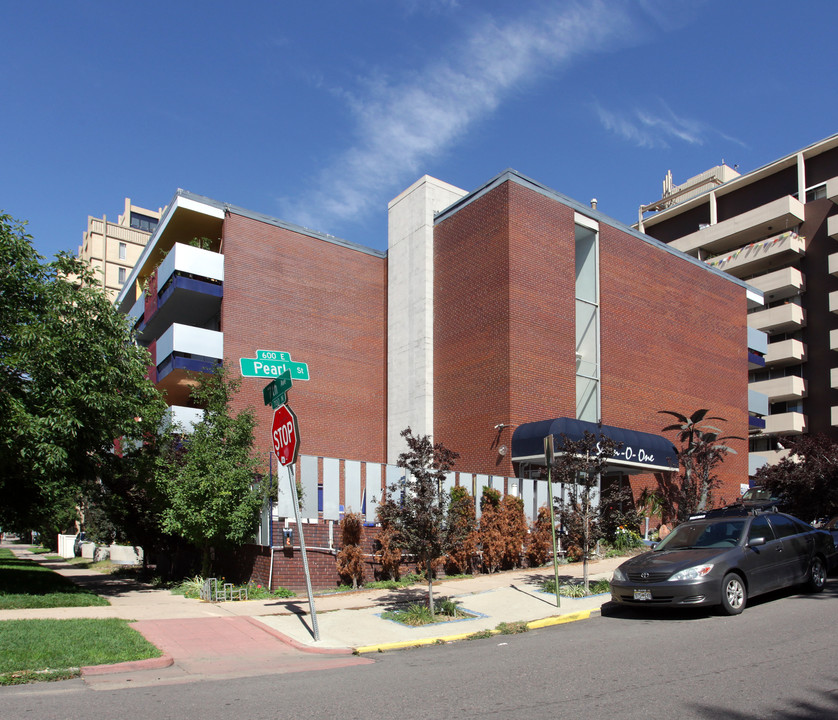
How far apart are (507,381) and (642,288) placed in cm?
953

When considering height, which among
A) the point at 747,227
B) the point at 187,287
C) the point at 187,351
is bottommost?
the point at 187,351

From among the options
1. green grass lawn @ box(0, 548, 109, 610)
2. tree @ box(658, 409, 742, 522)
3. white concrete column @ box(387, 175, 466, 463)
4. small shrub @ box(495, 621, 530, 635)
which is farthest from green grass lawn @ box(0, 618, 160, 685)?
tree @ box(658, 409, 742, 522)

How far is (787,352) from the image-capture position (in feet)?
150

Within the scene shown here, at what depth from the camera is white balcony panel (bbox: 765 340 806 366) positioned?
1794 inches

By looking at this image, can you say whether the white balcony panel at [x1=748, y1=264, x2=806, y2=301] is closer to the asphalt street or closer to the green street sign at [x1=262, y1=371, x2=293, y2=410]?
the asphalt street

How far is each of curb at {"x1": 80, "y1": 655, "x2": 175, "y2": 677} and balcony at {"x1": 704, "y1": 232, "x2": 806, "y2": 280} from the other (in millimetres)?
44790

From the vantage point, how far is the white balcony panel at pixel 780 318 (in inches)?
1790

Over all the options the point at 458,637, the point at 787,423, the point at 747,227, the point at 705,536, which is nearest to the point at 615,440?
the point at 705,536

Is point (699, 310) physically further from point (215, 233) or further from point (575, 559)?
point (215, 233)

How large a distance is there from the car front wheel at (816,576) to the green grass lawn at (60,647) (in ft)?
33.9

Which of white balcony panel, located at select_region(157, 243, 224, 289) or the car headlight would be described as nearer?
the car headlight

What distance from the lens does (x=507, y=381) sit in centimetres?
2322

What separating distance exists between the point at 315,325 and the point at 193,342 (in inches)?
187

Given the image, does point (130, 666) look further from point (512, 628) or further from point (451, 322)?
point (451, 322)
